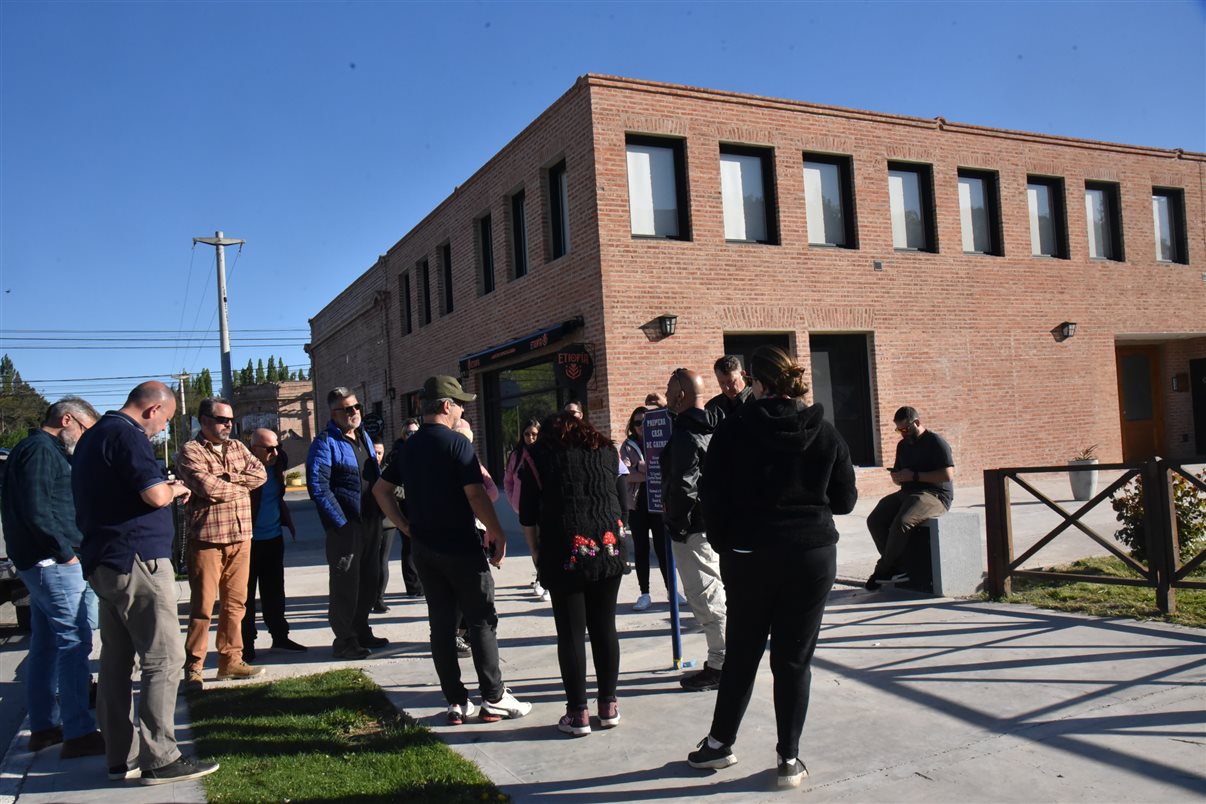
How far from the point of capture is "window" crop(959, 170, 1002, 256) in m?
16.8

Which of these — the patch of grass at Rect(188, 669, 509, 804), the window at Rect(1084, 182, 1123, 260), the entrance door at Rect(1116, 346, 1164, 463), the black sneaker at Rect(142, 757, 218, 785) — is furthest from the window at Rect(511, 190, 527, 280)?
the black sneaker at Rect(142, 757, 218, 785)

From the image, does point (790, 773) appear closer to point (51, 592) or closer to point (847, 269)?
point (51, 592)

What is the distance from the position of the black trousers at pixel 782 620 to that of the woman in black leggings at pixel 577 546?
0.92m

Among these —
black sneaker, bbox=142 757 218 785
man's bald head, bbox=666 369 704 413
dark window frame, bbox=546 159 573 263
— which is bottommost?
black sneaker, bbox=142 757 218 785

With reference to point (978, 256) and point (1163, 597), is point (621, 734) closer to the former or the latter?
point (1163, 597)

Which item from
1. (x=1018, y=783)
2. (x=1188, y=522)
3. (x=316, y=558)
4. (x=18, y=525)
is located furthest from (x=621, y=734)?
(x=316, y=558)

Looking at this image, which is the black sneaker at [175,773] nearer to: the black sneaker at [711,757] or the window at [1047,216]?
the black sneaker at [711,757]

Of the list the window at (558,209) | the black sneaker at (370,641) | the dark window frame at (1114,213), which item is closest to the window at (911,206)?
the dark window frame at (1114,213)

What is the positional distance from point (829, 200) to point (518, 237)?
18.2 ft

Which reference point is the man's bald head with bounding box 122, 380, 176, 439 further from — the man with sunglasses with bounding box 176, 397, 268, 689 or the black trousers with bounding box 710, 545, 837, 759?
the black trousers with bounding box 710, 545, 837, 759

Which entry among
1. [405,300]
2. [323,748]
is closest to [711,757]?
[323,748]

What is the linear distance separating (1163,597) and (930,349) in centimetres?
967

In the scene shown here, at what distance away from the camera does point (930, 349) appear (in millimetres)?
15836

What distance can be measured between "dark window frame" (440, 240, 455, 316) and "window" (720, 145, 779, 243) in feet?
25.9
